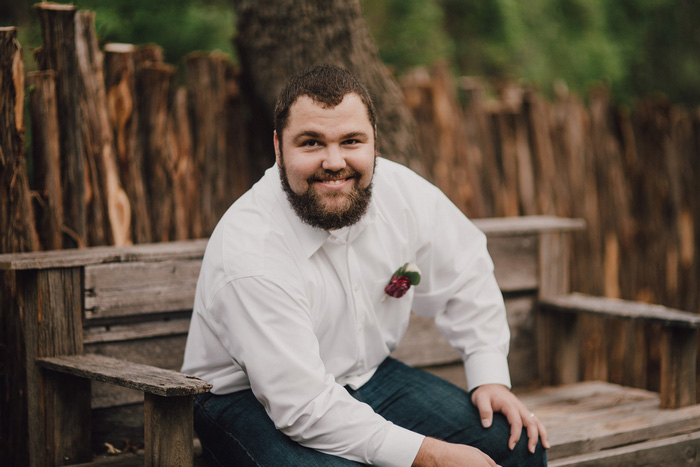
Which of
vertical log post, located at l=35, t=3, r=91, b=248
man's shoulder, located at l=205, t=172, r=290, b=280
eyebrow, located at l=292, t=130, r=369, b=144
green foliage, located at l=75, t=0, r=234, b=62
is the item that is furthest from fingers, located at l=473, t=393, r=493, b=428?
green foliage, located at l=75, t=0, r=234, b=62

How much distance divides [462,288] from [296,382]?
86cm

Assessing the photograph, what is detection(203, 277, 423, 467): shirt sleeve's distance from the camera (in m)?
2.25

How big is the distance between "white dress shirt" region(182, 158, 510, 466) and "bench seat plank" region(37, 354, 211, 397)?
194 millimetres

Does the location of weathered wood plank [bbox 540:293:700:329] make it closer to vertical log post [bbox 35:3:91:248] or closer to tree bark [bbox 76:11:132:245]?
tree bark [bbox 76:11:132:245]

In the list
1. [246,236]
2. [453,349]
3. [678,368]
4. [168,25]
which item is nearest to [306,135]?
[246,236]

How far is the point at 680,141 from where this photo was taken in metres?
5.00

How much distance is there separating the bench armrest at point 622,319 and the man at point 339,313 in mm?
835

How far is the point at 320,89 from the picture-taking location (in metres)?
2.42

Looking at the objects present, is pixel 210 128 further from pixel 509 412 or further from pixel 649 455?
pixel 649 455

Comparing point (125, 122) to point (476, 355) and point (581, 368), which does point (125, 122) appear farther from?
point (581, 368)

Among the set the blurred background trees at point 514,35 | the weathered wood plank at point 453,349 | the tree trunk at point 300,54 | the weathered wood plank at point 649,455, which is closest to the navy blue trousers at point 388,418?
the weathered wood plank at point 649,455

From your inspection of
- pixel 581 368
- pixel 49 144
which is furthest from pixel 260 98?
pixel 581 368

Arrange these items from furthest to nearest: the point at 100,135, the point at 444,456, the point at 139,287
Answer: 1. the point at 100,135
2. the point at 139,287
3. the point at 444,456

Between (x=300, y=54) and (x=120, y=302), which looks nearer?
(x=120, y=302)
